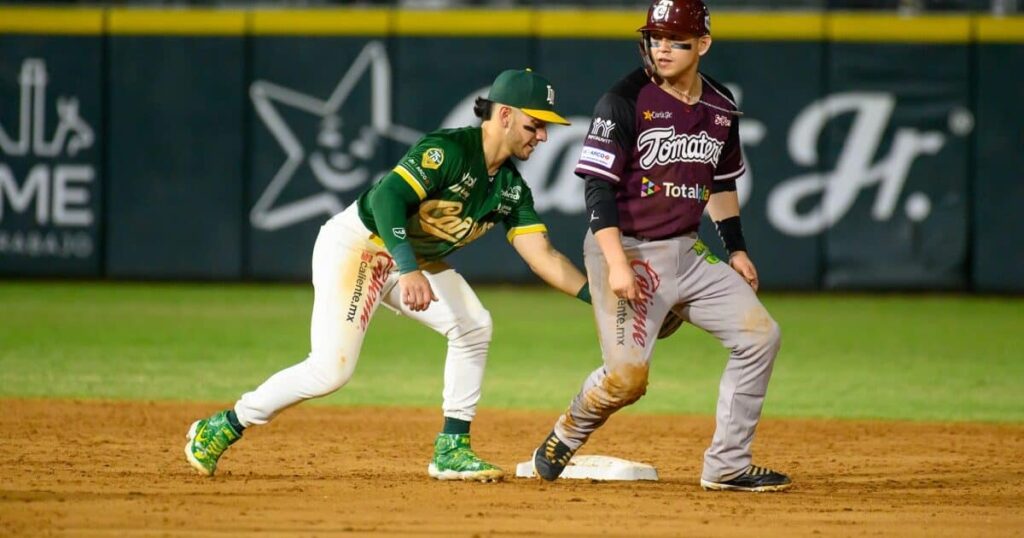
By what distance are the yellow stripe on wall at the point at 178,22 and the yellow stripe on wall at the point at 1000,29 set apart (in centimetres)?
779

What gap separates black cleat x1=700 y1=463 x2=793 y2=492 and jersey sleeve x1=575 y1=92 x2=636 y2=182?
4.21 ft

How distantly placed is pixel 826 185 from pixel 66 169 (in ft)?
26.7

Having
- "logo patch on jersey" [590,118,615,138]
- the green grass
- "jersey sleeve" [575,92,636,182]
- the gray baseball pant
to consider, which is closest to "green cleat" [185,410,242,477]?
the gray baseball pant

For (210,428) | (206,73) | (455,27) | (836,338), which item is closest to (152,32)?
(206,73)

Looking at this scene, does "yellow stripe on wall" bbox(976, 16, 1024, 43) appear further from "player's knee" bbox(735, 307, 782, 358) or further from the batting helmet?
"player's knee" bbox(735, 307, 782, 358)

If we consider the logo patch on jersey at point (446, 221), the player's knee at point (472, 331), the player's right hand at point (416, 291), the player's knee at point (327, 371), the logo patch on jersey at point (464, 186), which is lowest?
the player's knee at point (327, 371)

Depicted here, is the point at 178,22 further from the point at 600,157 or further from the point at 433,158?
the point at 600,157

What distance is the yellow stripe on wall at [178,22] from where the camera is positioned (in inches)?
631

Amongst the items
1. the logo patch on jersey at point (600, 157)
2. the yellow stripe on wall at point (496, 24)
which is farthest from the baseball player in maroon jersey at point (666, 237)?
the yellow stripe on wall at point (496, 24)

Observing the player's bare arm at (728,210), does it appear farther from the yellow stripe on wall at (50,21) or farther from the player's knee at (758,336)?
the yellow stripe on wall at (50,21)

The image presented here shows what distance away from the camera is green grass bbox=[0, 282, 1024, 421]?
923cm

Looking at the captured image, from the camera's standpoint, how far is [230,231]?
53.1 ft

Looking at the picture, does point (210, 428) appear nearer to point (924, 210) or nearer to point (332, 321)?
point (332, 321)

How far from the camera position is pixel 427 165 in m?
5.77
